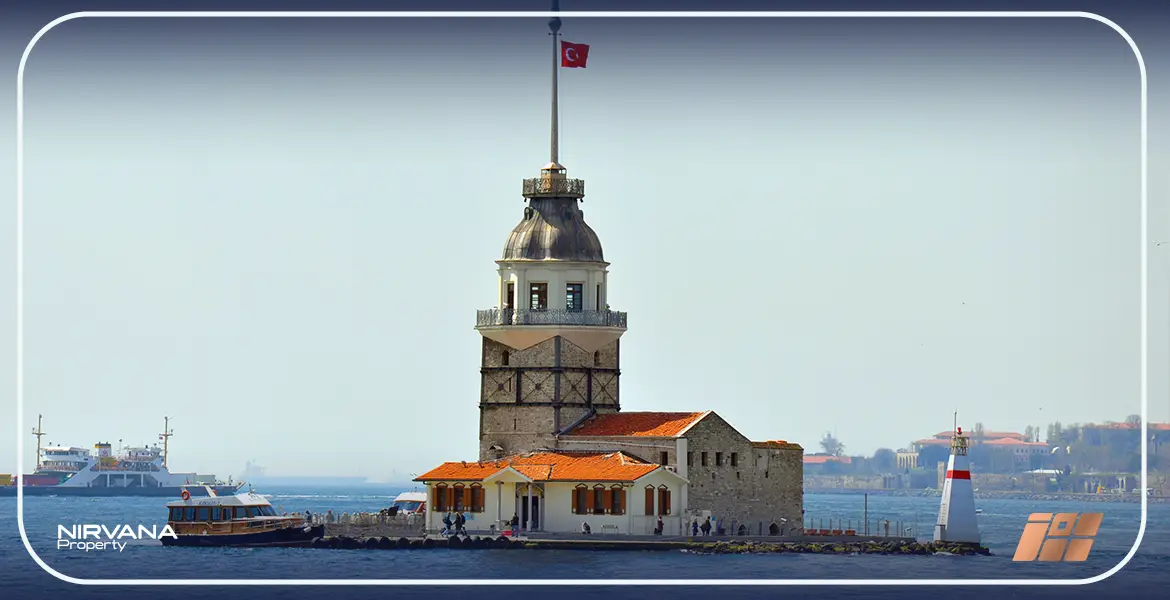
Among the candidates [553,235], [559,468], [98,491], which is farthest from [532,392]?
[98,491]

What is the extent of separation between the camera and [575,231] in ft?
236

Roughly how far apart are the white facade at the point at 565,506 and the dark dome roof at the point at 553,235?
6.95 meters

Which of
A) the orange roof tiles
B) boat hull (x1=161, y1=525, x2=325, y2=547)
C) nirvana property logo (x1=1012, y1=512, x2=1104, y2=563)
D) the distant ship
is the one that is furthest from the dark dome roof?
the distant ship

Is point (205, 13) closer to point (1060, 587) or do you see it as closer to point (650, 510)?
point (1060, 587)

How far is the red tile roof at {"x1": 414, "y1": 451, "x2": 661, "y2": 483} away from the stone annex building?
6cm

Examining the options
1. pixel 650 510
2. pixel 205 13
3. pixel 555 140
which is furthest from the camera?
pixel 555 140

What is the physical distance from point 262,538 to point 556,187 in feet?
43.2

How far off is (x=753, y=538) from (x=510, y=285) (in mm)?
10620

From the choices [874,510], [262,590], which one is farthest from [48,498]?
[262,590]

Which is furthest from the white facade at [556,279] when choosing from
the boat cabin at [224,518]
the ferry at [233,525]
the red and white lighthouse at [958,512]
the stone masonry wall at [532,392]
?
the red and white lighthouse at [958,512]

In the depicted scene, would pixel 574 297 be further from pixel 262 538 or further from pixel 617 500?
pixel 262 538

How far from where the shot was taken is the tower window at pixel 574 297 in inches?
2822

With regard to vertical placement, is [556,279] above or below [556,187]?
below

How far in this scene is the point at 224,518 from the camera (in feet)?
232
